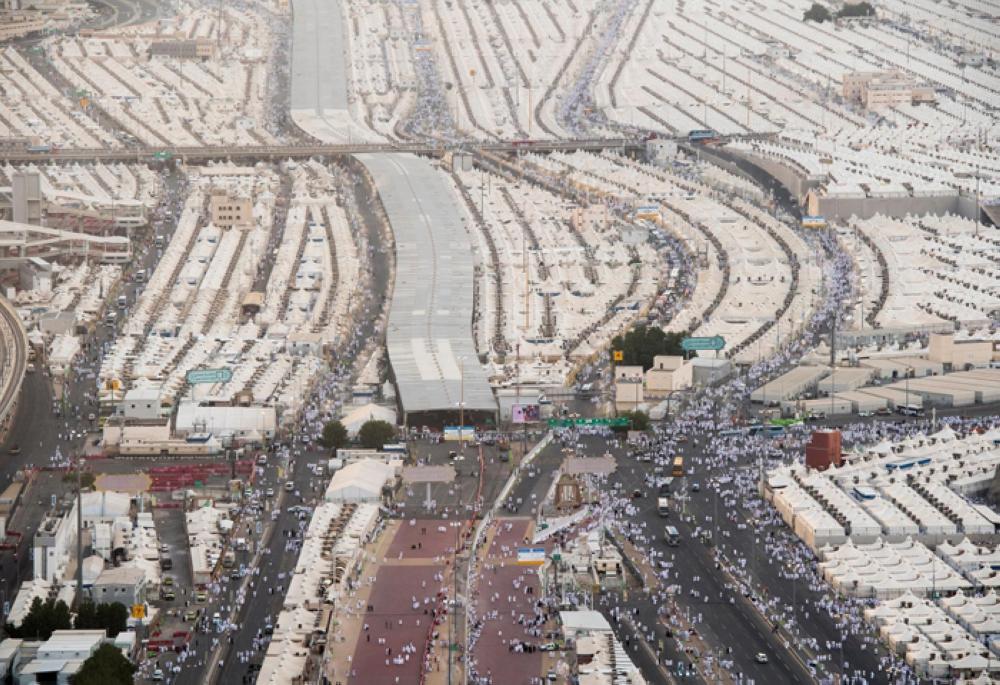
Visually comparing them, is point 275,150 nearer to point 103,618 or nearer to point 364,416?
point 364,416

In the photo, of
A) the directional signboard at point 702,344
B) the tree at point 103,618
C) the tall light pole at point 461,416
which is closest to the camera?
the tree at point 103,618

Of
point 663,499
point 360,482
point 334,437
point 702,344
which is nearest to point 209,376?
point 334,437

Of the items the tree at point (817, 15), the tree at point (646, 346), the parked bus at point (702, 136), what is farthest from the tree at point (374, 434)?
the tree at point (817, 15)

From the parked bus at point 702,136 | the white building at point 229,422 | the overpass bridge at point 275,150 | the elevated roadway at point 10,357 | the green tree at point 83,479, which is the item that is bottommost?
the green tree at point 83,479

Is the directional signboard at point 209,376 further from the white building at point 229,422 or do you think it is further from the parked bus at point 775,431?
the parked bus at point 775,431

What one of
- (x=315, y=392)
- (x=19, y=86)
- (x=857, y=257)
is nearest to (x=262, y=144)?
(x=19, y=86)

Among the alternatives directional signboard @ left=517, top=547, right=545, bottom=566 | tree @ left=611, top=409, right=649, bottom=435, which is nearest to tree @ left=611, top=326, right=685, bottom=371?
tree @ left=611, top=409, right=649, bottom=435

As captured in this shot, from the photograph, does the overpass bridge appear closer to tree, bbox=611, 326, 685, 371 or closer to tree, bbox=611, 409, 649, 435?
tree, bbox=611, 326, 685, 371
